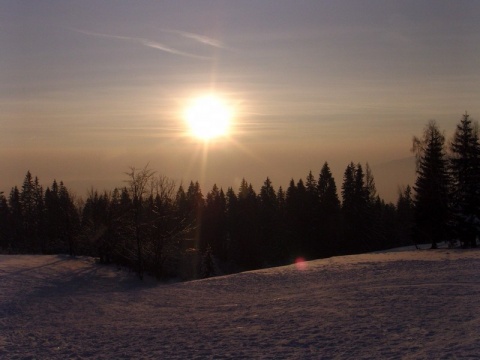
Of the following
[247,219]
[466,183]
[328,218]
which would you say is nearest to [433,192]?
[466,183]

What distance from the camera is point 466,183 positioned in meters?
41.7

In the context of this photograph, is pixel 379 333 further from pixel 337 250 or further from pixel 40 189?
pixel 40 189

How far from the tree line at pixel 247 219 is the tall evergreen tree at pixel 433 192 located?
10 cm

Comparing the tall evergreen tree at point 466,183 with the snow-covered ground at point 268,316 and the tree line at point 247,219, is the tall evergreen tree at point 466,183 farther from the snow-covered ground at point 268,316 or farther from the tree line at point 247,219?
the snow-covered ground at point 268,316

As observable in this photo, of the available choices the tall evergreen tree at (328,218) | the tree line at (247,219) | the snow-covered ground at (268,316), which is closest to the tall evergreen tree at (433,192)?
the tree line at (247,219)

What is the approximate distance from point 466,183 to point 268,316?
3033 centimetres

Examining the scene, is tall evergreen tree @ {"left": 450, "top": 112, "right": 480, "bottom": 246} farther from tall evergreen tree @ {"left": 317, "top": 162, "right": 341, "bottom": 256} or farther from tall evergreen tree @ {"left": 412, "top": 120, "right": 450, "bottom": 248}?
tall evergreen tree @ {"left": 317, "top": 162, "right": 341, "bottom": 256}

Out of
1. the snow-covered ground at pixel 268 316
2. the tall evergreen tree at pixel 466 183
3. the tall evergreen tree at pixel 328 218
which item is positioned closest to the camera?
the snow-covered ground at pixel 268 316

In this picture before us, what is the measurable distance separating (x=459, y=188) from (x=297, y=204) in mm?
34177

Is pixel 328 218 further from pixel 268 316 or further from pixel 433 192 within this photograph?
pixel 268 316

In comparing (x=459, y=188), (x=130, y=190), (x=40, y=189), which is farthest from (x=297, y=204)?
(x=40, y=189)

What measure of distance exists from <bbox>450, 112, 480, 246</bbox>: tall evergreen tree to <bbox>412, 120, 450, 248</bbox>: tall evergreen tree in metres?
1.83

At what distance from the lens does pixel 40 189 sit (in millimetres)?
86938

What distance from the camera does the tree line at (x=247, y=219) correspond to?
42031mm
